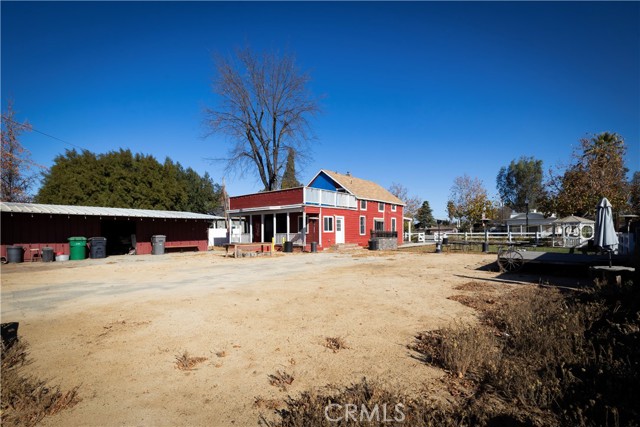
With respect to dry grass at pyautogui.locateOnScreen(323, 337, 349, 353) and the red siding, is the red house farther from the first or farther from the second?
dry grass at pyautogui.locateOnScreen(323, 337, 349, 353)

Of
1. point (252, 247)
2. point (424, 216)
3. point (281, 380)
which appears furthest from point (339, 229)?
point (424, 216)

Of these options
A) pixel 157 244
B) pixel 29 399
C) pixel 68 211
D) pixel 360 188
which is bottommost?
pixel 29 399

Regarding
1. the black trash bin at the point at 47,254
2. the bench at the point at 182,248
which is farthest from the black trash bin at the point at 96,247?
the bench at the point at 182,248

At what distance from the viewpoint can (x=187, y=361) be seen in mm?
4086

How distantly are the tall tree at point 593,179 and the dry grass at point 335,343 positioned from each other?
33.5 metres

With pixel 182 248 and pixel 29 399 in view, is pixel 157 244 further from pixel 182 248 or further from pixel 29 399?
pixel 29 399

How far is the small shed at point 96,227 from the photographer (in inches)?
701

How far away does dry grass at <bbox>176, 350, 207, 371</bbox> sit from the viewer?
3.98m

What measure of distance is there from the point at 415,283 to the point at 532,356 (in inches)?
233

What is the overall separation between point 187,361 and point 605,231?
1117 cm

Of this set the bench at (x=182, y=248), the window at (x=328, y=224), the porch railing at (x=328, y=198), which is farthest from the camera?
the window at (x=328, y=224)

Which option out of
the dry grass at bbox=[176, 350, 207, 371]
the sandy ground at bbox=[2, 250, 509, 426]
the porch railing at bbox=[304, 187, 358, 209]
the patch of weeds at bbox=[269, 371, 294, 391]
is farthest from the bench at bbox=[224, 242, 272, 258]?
the patch of weeds at bbox=[269, 371, 294, 391]

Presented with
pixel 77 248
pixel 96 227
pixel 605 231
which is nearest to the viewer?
pixel 605 231

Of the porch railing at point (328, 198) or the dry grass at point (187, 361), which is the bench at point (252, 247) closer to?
the porch railing at point (328, 198)
